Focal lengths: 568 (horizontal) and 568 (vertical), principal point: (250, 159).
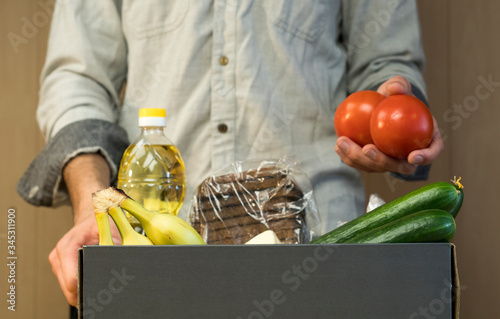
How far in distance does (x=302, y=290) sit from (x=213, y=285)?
8cm

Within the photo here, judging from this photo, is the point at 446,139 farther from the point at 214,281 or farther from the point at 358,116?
the point at 214,281

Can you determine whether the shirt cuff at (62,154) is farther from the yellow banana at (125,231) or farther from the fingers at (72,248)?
the yellow banana at (125,231)

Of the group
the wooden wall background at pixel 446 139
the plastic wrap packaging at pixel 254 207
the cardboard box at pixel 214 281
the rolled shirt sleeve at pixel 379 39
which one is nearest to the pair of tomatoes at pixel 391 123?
the plastic wrap packaging at pixel 254 207

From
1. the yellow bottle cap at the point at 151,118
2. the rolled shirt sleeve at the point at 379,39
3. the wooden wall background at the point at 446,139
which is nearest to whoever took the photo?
the yellow bottle cap at the point at 151,118

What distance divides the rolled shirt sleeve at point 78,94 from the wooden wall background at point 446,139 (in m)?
1.03

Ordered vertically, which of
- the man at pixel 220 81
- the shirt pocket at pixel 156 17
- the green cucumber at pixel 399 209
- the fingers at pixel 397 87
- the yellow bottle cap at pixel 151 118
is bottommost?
the green cucumber at pixel 399 209

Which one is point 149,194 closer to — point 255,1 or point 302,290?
point 302,290

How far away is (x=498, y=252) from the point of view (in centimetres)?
176

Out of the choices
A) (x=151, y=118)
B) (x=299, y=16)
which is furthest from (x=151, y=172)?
(x=299, y=16)

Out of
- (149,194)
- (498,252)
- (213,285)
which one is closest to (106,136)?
(149,194)

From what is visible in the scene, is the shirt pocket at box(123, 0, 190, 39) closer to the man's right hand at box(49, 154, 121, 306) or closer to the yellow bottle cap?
the man's right hand at box(49, 154, 121, 306)

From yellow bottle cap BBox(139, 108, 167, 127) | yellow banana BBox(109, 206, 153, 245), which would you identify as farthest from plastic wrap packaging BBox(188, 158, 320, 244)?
yellow banana BBox(109, 206, 153, 245)

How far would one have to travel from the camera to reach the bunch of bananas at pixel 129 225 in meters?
0.56

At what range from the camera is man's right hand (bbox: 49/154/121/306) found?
708 millimetres
